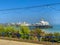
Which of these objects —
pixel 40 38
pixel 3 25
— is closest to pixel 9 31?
pixel 3 25

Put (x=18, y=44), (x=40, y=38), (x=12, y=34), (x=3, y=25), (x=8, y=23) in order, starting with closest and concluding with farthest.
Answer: (x=18, y=44)
(x=40, y=38)
(x=12, y=34)
(x=3, y=25)
(x=8, y=23)

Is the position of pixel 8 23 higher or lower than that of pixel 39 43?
higher

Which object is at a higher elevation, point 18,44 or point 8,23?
point 8,23

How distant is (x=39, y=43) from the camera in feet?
59.0

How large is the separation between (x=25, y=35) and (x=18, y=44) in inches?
165

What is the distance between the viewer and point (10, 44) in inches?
690

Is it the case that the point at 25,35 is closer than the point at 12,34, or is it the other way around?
the point at 25,35

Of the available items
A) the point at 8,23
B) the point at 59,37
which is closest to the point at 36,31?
the point at 59,37

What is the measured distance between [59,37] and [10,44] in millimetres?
4424

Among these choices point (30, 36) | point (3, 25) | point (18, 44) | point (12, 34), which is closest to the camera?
point (18, 44)

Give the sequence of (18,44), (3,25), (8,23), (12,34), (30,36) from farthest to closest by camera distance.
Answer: (8,23) → (3,25) → (12,34) → (30,36) → (18,44)

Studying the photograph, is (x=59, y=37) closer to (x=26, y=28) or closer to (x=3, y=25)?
(x=26, y=28)

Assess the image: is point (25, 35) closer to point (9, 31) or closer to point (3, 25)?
point (9, 31)

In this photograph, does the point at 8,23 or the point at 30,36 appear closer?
the point at 30,36
